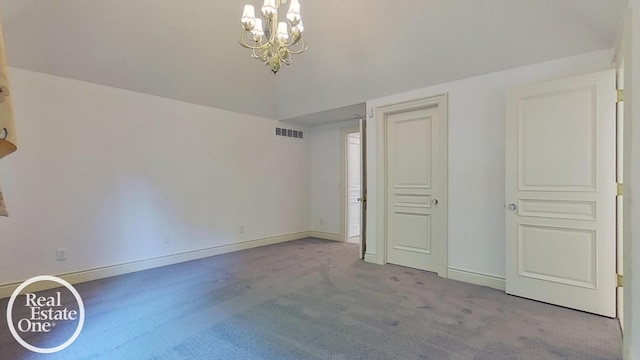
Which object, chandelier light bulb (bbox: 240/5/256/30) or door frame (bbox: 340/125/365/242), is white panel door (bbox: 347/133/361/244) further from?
chandelier light bulb (bbox: 240/5/256/30)

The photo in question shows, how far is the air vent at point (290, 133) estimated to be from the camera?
19.3 ft

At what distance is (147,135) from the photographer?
4.19 metres

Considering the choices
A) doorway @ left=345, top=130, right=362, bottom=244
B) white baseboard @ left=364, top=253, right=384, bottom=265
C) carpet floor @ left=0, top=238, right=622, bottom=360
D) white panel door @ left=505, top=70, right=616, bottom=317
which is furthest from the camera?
doorway @ left=345, top=130, right=362, bottom=244

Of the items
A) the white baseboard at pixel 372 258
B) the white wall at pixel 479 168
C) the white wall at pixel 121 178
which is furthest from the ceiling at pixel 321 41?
the white baseboard at pixel 372 258

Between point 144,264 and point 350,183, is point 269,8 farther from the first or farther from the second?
point 350,183

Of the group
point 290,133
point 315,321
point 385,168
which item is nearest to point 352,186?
point 290,133

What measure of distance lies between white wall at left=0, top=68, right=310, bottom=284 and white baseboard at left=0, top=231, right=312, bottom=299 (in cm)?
6

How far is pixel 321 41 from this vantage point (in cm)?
410

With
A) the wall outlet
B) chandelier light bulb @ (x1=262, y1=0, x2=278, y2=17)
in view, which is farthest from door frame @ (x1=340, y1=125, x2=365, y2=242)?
the wall outlet

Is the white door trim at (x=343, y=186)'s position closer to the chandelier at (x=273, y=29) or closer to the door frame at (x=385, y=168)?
the door frame at (x=385, y=168)

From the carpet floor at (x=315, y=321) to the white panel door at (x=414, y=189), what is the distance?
43cm

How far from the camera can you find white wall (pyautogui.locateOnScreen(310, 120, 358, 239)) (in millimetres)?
6004

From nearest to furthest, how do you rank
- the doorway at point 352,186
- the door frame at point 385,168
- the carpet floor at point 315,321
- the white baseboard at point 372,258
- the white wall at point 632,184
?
the white wall at point 632,184 → the carpet floor at point 315,321 → the door frame at point 385,168 → the white baseboard at point 372,258 → the doorway at point 352,186

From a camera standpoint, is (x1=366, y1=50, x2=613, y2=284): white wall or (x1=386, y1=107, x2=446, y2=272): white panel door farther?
(x1=386, y1=107, x2=446, y2=272): white panel door
